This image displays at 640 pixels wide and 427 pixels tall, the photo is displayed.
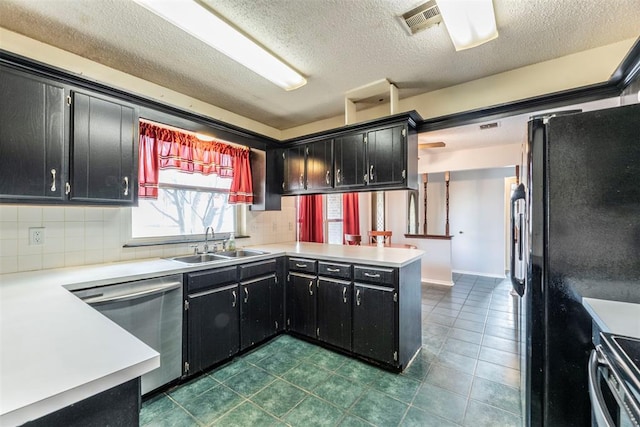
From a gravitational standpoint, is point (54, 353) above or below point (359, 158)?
below

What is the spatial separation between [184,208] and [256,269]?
1.05 m

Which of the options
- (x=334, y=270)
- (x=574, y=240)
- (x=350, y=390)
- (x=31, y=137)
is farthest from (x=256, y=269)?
(x=574, y=240)

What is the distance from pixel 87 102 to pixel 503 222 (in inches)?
260

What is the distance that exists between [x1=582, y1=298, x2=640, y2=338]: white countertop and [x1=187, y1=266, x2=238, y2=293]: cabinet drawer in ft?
7.60

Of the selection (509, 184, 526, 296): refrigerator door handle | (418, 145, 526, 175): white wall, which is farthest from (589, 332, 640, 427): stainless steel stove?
(418, 145, 526, 175): white wall

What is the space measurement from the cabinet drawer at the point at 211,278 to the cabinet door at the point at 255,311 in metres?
0.16

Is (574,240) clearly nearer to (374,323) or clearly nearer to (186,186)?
(374,323)

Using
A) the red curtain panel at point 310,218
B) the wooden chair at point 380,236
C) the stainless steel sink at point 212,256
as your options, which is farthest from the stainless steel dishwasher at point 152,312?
the wooden chair at point 380,236

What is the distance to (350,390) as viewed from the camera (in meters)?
2.02

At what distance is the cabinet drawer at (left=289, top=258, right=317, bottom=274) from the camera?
2715 millimetres

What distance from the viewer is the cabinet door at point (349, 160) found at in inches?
113

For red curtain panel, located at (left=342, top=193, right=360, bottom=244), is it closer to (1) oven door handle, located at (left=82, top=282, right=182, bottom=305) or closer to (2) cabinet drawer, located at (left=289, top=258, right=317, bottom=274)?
(2) cabinet drawer, located at (left=289, top=258, right=317, bottom=274)

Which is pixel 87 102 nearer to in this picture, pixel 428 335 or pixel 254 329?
pixel 254 329

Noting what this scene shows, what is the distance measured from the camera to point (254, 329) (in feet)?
8.52
